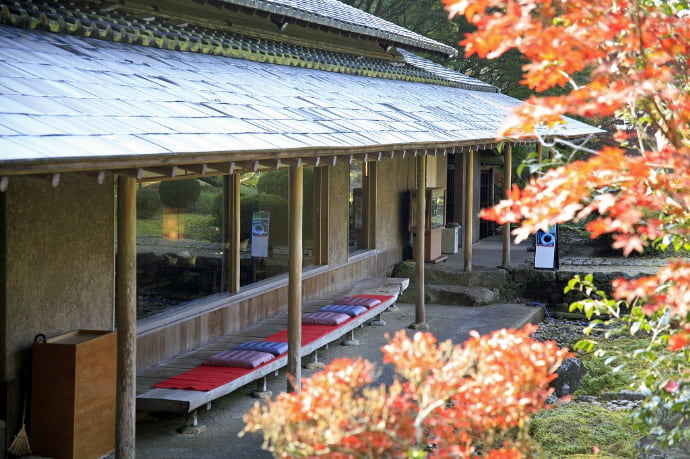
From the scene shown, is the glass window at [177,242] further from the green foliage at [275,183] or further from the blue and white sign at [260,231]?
the green foliage at [275,183]

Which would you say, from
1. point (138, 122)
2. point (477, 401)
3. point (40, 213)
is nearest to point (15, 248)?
point (40, 213)

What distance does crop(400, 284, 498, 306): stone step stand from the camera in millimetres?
14133

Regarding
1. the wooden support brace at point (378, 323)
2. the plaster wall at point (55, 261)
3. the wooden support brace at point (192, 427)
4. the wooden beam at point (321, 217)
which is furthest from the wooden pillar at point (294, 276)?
the wooden beam at point (321, 217)

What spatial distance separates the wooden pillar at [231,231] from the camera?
10.2 metres

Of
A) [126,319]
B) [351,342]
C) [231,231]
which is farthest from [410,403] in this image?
[351,342]

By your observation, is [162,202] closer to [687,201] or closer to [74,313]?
[74,313]

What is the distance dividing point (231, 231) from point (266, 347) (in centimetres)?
182

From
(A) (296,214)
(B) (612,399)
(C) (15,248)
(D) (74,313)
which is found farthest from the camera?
(B) (612,399)

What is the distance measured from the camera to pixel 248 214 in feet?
35.5

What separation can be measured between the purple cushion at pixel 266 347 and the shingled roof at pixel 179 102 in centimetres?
215

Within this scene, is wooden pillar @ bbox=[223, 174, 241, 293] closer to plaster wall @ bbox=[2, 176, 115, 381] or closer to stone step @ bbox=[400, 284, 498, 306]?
plaster wall @ bbox=[2, 176, 115, 381]

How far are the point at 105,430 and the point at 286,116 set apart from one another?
3.23m

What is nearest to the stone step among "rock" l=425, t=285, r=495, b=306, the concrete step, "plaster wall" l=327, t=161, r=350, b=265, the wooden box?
"rock" l=425, t=285, r=495, b=306

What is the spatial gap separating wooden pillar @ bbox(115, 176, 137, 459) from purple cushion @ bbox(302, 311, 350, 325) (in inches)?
180
